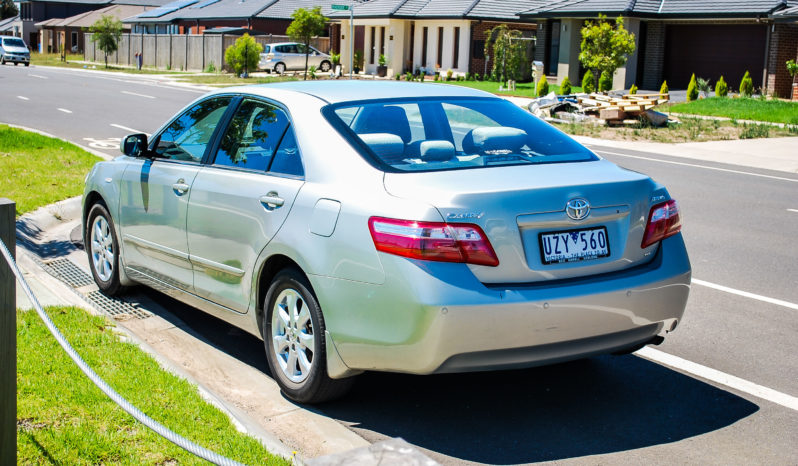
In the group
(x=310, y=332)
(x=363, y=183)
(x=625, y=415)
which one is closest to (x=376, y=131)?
(x=363, y=183)

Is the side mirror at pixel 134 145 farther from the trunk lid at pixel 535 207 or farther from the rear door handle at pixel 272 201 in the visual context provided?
the trunk lid at pixel 535 207

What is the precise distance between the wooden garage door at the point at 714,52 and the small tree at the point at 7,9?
4622 inches

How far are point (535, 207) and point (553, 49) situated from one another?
126 ft

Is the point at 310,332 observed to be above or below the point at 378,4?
below

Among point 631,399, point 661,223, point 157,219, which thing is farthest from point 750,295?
point 157,219

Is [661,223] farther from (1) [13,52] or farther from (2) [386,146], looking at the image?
(1) [13,52]

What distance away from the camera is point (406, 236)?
431cm

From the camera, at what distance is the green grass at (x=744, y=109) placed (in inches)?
1017

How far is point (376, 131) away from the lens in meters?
5.31

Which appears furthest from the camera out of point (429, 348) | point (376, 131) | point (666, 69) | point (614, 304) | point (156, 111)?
point (666, 69)

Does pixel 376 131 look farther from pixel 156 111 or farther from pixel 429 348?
pixel 156 111

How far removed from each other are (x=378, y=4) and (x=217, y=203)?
47.7 meters

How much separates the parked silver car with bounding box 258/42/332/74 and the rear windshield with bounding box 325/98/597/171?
155 feet

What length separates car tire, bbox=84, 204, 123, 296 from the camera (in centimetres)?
686
